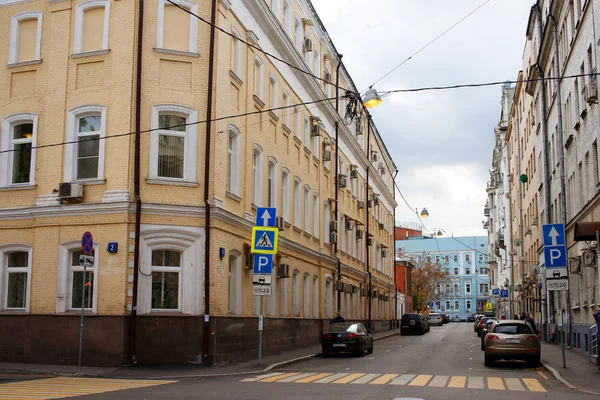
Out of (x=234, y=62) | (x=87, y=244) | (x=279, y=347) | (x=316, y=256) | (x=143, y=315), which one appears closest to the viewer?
(x=87, y=244)

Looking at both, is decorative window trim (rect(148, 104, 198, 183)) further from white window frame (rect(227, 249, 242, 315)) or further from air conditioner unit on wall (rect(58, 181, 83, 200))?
white window frame (rect(227, 249, 242, 315))

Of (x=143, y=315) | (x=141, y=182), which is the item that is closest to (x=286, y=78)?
(x=141, y=182)

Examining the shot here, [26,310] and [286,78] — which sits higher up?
[286,78]

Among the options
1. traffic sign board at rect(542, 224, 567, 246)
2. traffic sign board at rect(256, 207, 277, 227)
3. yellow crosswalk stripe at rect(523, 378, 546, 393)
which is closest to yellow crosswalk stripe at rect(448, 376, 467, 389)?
yellow crosswalk stripe at rect(523, 378, 546, 393)

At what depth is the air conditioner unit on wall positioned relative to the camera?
2058 centimetres

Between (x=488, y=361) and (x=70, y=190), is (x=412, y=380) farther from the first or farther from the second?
(x=70, y=190)

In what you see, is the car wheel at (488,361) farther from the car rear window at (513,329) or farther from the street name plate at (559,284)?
the street name plate at (559,284)

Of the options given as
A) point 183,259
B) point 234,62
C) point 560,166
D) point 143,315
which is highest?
point 234,62

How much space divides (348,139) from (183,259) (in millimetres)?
24392

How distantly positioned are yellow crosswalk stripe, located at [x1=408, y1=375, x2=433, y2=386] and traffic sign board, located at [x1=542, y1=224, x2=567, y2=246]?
17.2ft

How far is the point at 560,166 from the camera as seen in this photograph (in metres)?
31.5

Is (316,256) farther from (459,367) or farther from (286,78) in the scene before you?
(459,367)

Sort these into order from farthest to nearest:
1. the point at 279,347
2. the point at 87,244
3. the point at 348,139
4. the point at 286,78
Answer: the point at 348,139
the point at 286,78
the point at 279,347
the point at 87,244

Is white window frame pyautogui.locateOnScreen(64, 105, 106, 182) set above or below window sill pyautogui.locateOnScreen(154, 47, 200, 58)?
below
